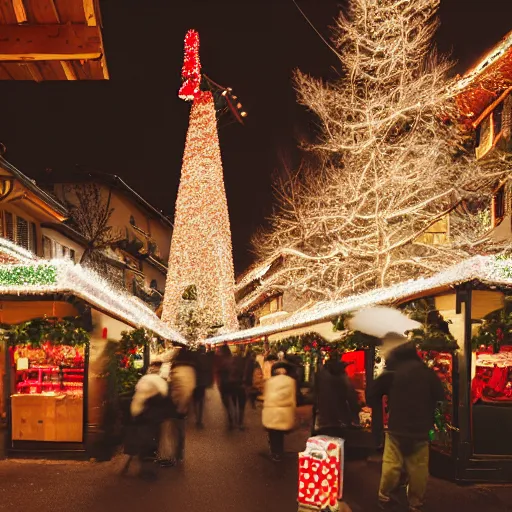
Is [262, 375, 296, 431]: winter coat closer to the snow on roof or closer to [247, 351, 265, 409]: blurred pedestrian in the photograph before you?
[247, 351, 265, 409]: blurred pedestrian

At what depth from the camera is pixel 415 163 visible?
19672mm

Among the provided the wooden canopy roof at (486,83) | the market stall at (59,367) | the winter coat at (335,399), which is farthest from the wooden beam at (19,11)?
the wooden canopy roof at (486,83)

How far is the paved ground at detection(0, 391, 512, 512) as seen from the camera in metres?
7.73

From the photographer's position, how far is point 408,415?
7.24 meters

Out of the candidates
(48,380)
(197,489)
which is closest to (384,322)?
→ (197,489)

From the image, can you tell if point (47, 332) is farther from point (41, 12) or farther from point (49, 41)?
point (41, 12)

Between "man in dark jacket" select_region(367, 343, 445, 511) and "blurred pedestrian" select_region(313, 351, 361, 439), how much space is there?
2555 millimetres

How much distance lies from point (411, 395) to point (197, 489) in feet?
11.0

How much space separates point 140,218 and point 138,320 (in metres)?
43.7

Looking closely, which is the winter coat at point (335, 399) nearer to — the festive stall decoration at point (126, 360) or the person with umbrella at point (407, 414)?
the person with umbrella at point (407, 414)

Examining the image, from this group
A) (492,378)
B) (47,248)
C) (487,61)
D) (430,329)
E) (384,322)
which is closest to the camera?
(384,322)

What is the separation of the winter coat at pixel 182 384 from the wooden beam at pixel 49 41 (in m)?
7.65

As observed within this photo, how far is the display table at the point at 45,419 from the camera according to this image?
1104 centimetres

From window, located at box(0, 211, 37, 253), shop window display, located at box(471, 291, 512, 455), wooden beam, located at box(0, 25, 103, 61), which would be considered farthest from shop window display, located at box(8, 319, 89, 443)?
window, located at box(0, 211, 37, 253)
